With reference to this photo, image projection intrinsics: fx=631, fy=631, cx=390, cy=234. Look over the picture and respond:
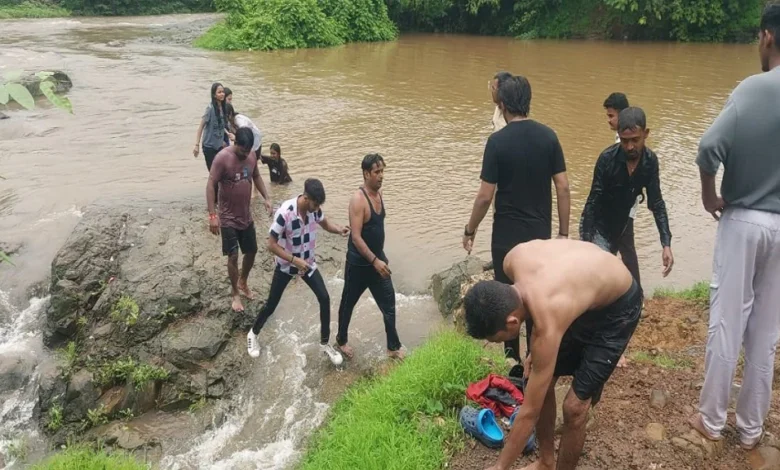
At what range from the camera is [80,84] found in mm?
17891

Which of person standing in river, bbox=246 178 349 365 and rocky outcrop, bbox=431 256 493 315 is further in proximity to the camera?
rocky outcrop, bbox=431 256 493 315

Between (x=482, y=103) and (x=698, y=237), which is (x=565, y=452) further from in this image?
(x=482, y=103)

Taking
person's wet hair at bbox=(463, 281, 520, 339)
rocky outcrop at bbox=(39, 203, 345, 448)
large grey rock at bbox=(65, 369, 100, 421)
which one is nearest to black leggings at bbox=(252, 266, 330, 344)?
rocky outcrop at bbox=(39, 203, 345, 448)

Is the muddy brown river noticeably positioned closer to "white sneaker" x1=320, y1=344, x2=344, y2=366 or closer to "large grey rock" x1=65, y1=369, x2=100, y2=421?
"white sneaker" x1=320, y1=344, x2=344, y2=366

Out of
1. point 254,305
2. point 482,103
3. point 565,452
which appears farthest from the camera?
point 482,103

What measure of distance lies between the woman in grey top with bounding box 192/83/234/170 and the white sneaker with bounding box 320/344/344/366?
3.58m

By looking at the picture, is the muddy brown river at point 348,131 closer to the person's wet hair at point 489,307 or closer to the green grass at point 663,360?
the green grass at point 663,360

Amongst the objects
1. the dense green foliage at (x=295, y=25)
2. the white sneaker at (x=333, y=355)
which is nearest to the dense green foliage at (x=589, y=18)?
the dense green foliage at (x=295, y=25)

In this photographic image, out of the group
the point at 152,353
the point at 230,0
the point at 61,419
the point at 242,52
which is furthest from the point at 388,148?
the point at 230,0

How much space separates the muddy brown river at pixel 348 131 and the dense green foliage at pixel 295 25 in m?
1.54

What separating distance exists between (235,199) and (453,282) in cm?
240

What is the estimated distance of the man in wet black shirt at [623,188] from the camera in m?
4.33

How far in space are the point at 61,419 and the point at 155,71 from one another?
16.5 meters

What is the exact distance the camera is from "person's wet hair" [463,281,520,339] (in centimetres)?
268
